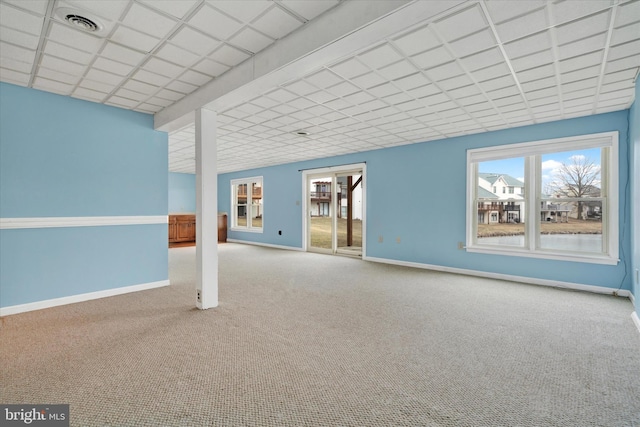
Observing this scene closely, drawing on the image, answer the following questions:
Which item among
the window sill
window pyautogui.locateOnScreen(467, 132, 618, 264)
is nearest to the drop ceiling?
window pyautogui.locateOnScreen(467, 132, 618, 264)

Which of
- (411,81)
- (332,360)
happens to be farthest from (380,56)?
(332,360)

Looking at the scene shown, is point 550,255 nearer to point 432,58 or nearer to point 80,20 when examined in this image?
point 432,58

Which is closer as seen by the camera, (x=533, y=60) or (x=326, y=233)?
(x=533, y=60)

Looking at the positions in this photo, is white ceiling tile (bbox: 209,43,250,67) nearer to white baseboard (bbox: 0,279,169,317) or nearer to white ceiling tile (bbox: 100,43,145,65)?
white ceiling tile (bbox: 100,43,145,65)

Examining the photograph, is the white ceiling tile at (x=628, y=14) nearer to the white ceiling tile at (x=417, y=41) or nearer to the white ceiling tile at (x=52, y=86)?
the white ceiling tile at (x=417, y=41)

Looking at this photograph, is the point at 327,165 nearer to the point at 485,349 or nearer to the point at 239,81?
the point at 239,81

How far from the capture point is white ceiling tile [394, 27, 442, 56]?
7.37 feet

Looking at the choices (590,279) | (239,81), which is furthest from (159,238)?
(590,279)

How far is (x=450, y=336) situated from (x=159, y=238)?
3.92 m

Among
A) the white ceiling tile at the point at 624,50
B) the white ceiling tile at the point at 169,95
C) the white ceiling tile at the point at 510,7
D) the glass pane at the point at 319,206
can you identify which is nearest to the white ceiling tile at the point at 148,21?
the white ceiling tile at the point at 169,95

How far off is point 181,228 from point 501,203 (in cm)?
856

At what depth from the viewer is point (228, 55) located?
260 cm

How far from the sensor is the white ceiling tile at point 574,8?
6.25 feet

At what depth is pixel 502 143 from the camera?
190 inches
